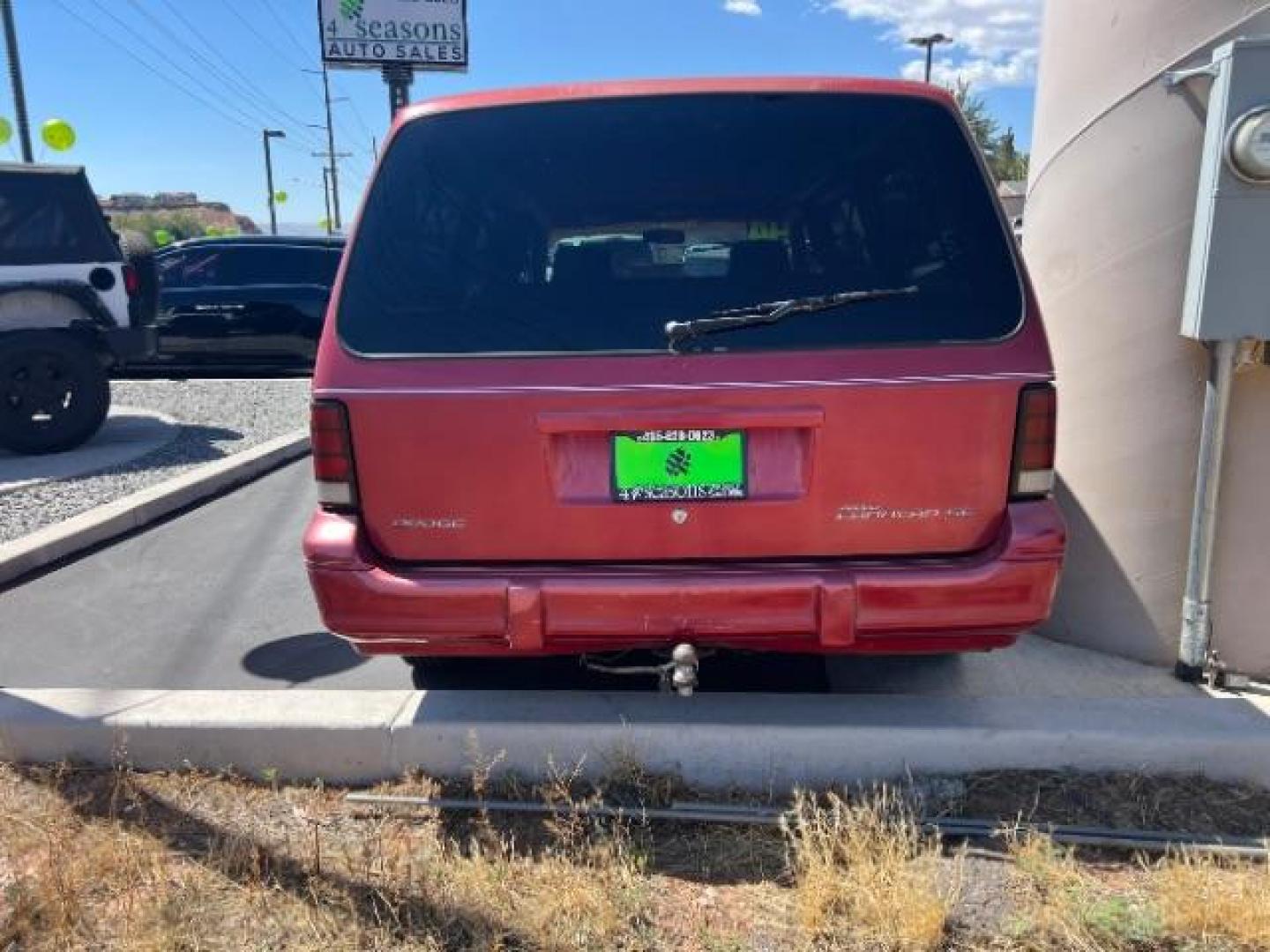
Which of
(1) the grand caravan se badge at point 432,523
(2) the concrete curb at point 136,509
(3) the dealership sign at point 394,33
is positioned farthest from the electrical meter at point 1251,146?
(3) the dealership sign at point 394,33

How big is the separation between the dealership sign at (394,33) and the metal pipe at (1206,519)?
46.4ft

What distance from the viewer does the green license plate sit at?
262cm

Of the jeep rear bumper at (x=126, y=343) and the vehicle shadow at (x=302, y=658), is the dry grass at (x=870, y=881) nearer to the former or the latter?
the vehicle shadow at (x=302, y=658)

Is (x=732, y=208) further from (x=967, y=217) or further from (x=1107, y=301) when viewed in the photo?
(x=1107, y=301)

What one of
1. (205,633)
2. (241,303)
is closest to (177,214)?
(241,303)

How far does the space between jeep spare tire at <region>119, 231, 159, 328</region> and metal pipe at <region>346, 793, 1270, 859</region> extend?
6495 millimetres

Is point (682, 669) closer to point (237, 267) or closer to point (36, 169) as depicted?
point (36, 169)

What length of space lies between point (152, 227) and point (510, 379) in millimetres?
64329

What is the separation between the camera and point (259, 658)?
3889 millimetres

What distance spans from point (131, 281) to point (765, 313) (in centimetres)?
701

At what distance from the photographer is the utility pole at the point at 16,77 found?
678 inches

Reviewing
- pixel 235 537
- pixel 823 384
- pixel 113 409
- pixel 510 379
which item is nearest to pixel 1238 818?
pixel 823 384

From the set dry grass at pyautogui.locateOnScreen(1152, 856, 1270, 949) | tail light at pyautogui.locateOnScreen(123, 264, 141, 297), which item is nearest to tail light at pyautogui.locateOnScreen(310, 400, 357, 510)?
dry grass at pyautogui.locateOnScreen(1152, 856, 1270, 949)

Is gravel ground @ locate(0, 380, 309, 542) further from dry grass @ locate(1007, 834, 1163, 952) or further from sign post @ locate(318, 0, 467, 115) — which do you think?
sign post @ locate(318, 0, 467, 115)
